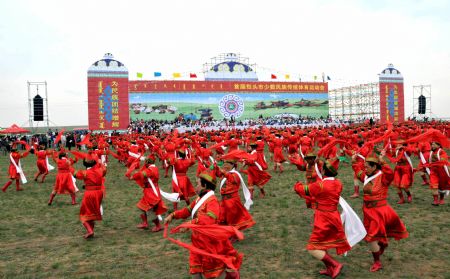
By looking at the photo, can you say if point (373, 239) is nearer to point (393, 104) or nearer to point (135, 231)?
point (135, 231)

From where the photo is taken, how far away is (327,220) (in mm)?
5344

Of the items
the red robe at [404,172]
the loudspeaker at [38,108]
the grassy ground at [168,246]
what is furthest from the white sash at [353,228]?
the loudspeaker at [38,108]

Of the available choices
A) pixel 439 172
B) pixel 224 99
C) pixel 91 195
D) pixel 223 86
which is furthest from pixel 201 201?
pixel 223 86

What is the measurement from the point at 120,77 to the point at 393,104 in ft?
114

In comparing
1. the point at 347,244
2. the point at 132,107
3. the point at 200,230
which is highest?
the point at 132,107

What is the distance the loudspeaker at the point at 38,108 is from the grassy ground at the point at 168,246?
25479mm

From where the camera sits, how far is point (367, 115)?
185ft

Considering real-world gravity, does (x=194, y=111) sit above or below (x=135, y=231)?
above

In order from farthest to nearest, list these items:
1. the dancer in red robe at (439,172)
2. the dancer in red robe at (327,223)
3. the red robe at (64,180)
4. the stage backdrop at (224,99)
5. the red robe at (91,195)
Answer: the stage backdrop at (224,99) → the red robe at (64,180) → the dancer in red robe at (439,172) → the red robe at (91,195) → the dancer in red robe at (327,223)

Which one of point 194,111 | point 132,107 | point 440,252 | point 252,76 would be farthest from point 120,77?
point 440,252

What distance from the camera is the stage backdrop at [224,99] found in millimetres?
44938

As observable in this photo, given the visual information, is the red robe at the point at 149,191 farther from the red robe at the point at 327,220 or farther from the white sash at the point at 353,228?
the white sash at the point at 353,228

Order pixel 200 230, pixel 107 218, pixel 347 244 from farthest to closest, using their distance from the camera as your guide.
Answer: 1. pixel 107 218
2. pixel 347 244
3. pixel 200 230

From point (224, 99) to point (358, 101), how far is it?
2255cm
